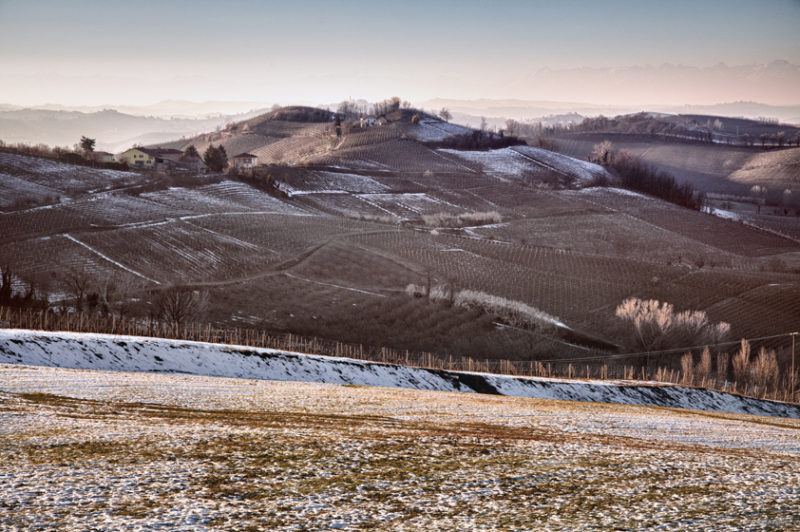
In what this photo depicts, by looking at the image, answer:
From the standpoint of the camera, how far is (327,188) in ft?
455

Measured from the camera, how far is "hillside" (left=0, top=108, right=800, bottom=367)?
6606 cm

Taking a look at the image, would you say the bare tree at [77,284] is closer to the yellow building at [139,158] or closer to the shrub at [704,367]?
the shrub at [704,367]

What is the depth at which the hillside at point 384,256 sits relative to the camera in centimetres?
6606

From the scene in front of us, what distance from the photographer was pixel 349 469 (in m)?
13.4

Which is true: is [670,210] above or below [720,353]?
above

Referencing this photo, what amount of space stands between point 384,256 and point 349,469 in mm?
76370

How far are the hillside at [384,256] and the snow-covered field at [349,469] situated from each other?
136ft

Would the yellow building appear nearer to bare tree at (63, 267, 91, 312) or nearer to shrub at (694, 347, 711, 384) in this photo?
bare tree at (63, 267, 91, 312)

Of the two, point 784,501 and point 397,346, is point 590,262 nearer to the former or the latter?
point 397,346

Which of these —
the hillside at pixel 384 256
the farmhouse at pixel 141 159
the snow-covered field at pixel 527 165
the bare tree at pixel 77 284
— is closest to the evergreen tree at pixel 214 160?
the farmhouse at pixel 141 159

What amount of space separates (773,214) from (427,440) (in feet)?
615

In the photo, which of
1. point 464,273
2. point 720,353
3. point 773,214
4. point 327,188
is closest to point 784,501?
point 720,353

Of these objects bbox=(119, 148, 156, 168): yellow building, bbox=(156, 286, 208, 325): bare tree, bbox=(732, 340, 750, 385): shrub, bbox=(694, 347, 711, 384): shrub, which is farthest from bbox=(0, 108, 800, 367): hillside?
bbox=(119, 148, 156, 168): yellow building

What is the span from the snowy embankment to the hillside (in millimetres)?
21810
